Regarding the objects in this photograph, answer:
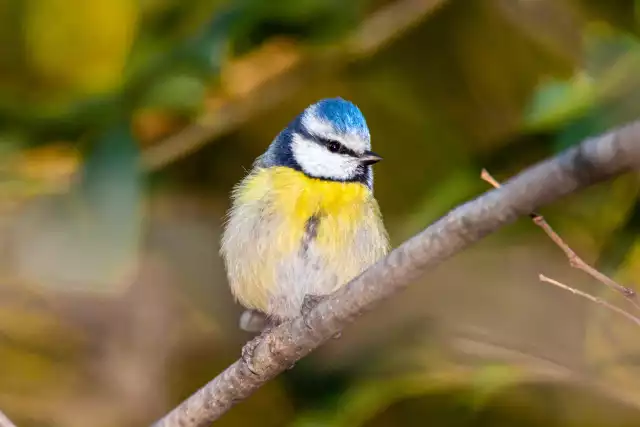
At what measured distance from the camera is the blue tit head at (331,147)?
1422 millimetres

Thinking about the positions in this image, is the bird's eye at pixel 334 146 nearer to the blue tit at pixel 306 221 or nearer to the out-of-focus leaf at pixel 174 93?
the blue tit at pixel 306 221

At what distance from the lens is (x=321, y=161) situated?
4.71 ft

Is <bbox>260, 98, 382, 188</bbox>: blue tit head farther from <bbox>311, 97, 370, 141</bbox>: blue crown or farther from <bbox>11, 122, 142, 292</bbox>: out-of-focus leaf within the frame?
<bbox>11, 122, 142, 292</bbox>: out-of-focus leaf

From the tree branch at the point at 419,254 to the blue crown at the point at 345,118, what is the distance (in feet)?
1.65

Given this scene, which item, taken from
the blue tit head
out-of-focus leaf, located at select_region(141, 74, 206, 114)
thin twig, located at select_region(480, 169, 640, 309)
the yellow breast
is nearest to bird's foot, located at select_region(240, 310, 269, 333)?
the yellow breast

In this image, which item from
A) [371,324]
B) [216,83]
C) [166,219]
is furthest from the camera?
[166,219]

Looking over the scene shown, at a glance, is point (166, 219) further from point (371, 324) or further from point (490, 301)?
point (490, 301)

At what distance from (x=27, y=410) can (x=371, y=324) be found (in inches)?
29.6

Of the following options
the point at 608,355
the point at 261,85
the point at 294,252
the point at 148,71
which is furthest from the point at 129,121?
the point at 608,355

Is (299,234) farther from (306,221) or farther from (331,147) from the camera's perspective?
(331,147)

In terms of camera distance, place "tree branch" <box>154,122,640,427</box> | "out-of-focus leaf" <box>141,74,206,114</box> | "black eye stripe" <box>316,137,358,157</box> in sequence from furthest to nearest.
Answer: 1. "black eye stripe" <box>316,137,358,157</box>
2. "out-of-focus leaf" <box>141,74,206,114</box>
3. "tree branch" <box>154,122,640,427</box>

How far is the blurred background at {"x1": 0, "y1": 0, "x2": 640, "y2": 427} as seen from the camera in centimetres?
132

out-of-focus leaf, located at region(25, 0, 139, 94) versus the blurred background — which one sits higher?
out-of-focus leaf, located at region(25, 0, 139, 94)

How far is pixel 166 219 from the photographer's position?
182 cm
